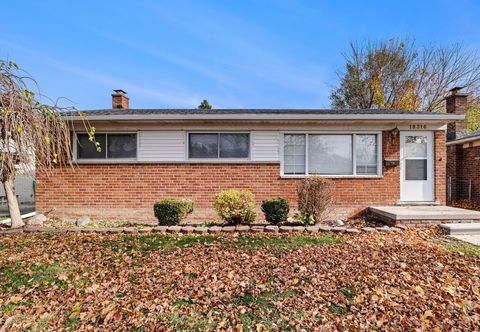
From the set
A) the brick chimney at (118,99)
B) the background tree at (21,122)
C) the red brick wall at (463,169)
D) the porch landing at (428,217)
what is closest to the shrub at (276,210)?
the porch landing at (428,217)

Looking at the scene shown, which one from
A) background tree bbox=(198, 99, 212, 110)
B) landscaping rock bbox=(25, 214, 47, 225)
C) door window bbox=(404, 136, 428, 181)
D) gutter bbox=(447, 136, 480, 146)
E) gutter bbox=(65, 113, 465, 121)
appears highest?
background tree bbox=(198, 99, 212, 110)

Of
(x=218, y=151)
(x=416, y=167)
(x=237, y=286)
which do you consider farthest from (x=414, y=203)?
(x=237, y=286)

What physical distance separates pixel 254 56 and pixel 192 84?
181 inches

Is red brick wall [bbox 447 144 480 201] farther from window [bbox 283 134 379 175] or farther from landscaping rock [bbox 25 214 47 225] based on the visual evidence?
landscaping rock [bbox 25 214 47 225]

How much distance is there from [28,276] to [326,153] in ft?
23.4

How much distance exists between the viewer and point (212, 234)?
18.4 feet

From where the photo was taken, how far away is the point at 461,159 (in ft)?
39.9

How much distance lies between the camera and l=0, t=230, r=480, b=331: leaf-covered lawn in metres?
2.81

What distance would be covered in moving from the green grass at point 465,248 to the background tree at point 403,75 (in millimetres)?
19036

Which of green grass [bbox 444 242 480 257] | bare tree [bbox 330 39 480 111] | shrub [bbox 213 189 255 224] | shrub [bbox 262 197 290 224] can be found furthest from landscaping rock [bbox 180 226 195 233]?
bare tree [bbox 330 39 480 111]

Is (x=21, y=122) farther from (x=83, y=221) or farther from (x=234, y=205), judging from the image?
(x=234, y=205)

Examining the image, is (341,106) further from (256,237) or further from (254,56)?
(256,237)

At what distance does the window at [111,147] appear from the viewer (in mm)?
7973

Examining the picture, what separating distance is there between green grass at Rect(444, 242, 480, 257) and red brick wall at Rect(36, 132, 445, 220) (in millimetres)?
2754
